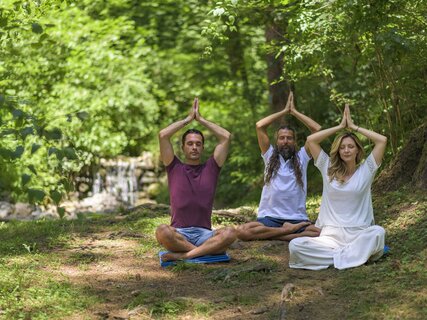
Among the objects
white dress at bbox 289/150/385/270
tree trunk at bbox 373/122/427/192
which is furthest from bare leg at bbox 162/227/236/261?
tree trunk at bbox 373/122/427/192

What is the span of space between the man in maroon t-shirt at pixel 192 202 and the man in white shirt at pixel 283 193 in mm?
922

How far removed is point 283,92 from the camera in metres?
13.1

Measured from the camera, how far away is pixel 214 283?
6.01 meters

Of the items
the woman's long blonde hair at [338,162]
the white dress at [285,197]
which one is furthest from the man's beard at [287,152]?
the woman's long blonde hair at [338,162]

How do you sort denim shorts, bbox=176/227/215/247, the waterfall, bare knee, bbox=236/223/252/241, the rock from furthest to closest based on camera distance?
the rock
the waterfall
bare knee, bbox=236/223/252/241
denim shorts, bbox=176/227/215/247

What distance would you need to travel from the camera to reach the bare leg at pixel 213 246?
6.56 meters

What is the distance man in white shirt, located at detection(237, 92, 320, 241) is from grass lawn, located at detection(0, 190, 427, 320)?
164 millimetres

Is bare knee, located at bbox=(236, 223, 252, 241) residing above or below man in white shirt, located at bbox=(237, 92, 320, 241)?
below

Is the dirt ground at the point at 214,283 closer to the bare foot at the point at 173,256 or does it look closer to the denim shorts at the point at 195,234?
the bare foot at the point at 173,256

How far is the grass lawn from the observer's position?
5129mm

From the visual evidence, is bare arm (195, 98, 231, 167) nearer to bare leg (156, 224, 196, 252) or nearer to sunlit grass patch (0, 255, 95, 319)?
bare leg (156, 224, 196, 252)

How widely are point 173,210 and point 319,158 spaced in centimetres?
152

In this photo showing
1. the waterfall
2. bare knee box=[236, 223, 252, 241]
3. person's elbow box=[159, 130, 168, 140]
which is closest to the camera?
person's elbow box=[159, 130, 168, 140]

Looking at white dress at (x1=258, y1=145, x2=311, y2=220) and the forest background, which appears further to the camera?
the forest background
